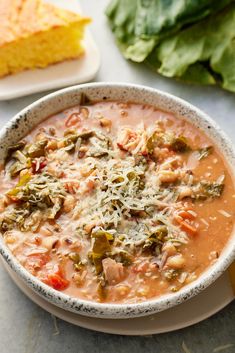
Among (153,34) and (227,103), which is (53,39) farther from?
(227,103)

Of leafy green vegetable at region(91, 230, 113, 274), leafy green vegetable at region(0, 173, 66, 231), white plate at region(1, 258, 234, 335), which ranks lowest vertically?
white plate at region(1, 258, 234, 335)

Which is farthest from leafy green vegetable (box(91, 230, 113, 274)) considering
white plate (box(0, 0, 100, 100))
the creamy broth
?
white plate (box(0, 0, 100, 100))

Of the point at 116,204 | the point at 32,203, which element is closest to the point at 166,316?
the point at 116,204

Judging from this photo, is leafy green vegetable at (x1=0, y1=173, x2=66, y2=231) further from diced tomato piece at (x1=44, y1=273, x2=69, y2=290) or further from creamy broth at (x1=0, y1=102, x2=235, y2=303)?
diced tomato piece at (x1=44, y1=273, x2=69, y2=290)

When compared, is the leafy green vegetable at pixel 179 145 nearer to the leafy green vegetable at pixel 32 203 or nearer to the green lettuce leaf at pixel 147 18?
the leafy green vegetable at pixel 32 203

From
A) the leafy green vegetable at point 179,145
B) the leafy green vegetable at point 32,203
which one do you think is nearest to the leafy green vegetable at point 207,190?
the leafy green vegetable at point 179,145

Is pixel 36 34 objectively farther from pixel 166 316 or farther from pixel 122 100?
pixel 166 316
